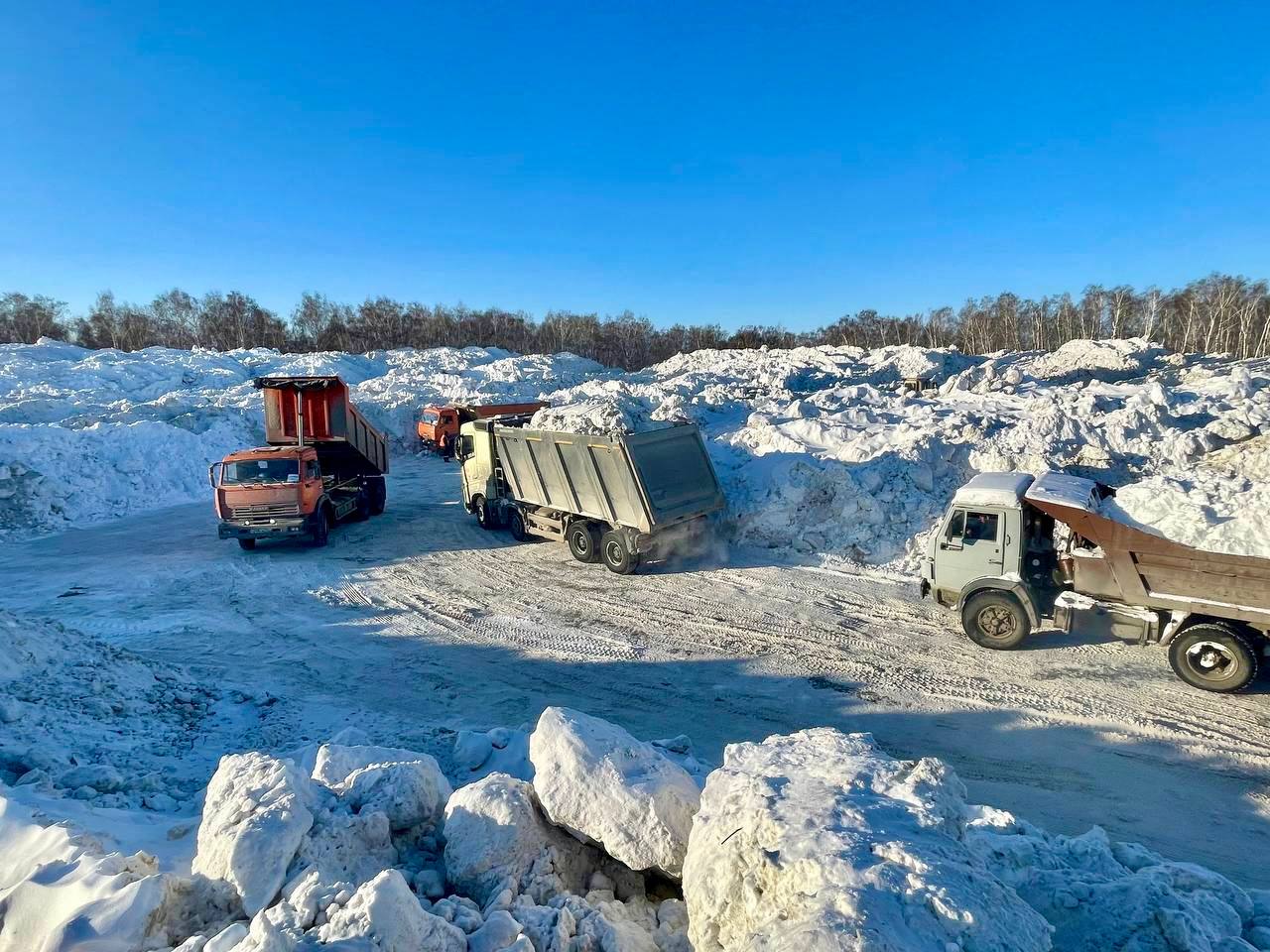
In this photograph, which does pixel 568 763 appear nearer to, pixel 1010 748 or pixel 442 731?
pixel 442 731

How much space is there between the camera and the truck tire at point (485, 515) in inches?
592

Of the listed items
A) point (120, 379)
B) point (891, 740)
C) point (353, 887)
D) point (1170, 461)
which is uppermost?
point (120, 379)

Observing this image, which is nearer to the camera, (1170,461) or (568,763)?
(568,763)

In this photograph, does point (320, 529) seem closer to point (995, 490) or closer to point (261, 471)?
point (261, 471)

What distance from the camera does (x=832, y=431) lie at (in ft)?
53.5

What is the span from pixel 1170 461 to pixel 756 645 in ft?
38.7

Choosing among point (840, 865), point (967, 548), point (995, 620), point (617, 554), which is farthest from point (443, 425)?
point (840, 865)

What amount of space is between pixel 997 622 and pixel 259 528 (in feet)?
43.1

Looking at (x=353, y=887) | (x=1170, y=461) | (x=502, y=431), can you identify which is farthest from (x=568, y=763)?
(x=1170, y=461)

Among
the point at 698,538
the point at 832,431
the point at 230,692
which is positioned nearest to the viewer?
the point at 230,692

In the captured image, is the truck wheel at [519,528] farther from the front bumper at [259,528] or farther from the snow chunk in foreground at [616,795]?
the snow chunk in foreground at [616,795]

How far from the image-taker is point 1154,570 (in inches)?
289

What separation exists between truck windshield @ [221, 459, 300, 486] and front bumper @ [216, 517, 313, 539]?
0.81 m

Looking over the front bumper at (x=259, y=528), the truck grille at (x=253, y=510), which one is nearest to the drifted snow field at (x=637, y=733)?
the front bumper at (x=259, y=528)
